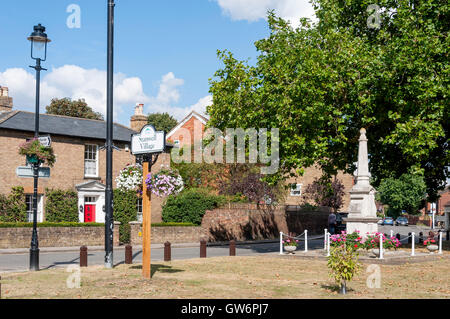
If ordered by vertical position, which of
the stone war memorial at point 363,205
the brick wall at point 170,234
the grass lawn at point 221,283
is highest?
the stone war memorial at point 363,205

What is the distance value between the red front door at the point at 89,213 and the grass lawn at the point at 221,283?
17803 millimetres

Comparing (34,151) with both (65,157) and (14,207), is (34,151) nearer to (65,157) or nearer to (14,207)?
(14,207)

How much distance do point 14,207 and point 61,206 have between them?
289 centimetres

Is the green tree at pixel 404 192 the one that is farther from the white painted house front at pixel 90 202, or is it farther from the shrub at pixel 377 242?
the shrub at pixel 377 242

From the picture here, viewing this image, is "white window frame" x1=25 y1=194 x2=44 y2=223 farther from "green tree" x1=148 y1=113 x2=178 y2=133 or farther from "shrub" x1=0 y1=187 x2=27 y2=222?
"green tree" x1=148 y1=113 x2=178 y2=133

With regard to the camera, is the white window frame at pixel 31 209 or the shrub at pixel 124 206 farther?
the shrub at pixel 124 206

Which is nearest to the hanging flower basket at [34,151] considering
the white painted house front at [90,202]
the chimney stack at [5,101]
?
the white painted house front at [90,202]

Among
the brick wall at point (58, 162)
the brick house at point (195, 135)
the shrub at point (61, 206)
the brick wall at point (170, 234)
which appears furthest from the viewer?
the brick house at point (195, 135)

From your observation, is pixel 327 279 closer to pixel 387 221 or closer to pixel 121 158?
pixel 121 158

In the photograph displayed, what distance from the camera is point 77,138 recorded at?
3378cm

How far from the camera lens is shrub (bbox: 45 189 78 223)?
3165 centimetres

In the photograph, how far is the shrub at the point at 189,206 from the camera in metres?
34.9

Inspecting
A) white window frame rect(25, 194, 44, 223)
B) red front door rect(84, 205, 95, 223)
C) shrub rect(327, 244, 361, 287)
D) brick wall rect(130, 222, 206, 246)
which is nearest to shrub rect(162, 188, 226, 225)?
brick wall rect(130, 222, 206, 246)
